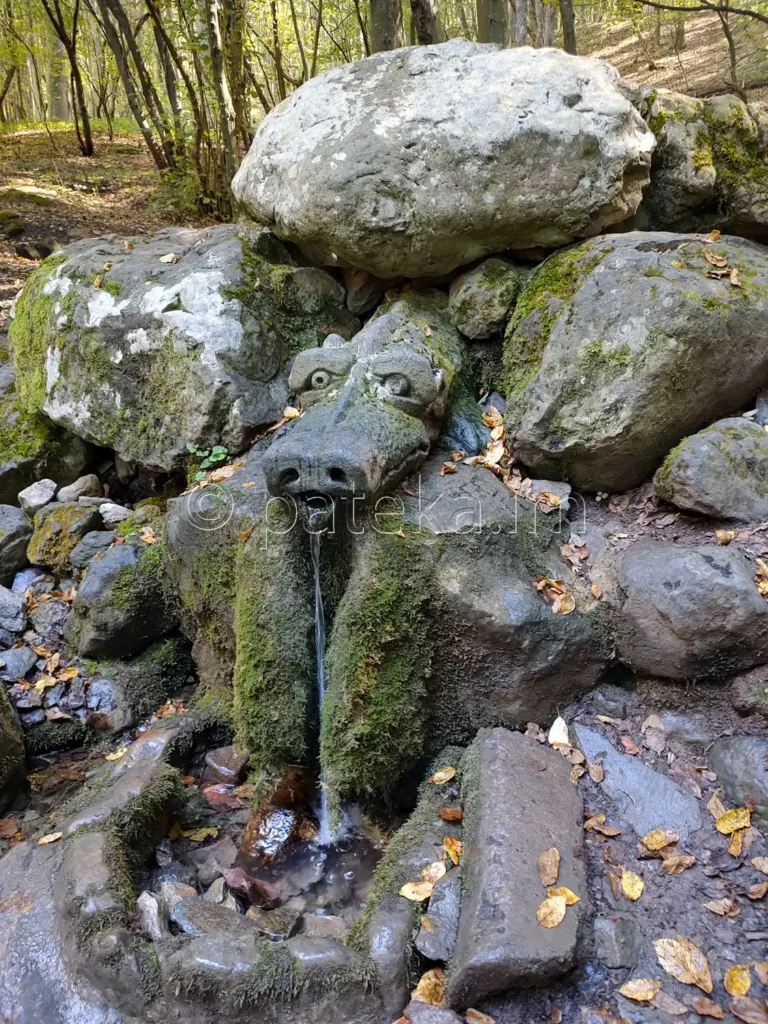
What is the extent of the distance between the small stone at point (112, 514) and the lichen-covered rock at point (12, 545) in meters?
0.63

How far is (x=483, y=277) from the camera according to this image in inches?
193

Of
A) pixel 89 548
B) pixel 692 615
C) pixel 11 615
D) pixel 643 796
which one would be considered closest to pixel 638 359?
pixel 692 615

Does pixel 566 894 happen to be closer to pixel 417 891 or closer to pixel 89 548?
pixel 417 891

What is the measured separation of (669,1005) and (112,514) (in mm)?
4648

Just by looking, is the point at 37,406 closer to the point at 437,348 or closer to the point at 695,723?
the point at 437,348

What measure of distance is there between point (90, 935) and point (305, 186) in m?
4.37

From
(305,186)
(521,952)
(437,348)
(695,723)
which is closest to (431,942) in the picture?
(521,952)

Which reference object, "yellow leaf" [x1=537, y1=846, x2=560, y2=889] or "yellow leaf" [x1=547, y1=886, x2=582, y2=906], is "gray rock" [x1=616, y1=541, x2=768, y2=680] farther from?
"yellow leaf" [x1=547, y1=886, x2=582, y2=906]

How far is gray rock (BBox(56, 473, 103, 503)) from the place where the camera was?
19.0 feet

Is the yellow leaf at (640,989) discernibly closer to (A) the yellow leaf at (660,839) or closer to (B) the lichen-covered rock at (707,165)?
(A) the yellow leaf at (660,839)

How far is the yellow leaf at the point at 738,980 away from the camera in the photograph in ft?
7.93

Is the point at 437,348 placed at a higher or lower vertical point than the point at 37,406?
higher

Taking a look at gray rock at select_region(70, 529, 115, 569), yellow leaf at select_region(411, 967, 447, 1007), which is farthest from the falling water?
gray rock at select_region(70, 529, 115, 569)

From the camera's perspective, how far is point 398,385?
4.04 metres
